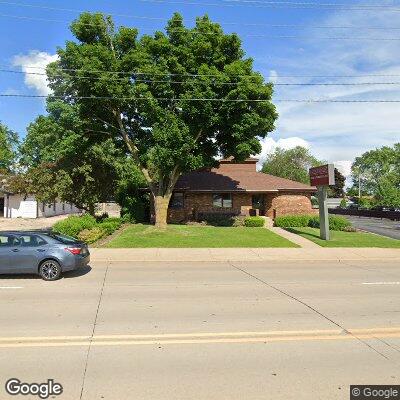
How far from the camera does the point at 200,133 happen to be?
2530 cm

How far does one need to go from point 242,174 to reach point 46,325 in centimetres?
3210

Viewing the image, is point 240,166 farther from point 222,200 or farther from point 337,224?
point 337,224

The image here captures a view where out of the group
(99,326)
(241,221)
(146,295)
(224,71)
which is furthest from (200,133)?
(99,326)

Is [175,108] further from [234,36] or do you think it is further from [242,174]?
[242,174]

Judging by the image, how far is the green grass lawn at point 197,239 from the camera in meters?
21.7

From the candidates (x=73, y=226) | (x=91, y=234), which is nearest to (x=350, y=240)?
(x=91, y=234)

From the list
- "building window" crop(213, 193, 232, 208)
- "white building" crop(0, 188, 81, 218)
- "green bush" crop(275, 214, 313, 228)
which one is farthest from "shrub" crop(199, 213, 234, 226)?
"white building" crop(0, 188, 81, 218)

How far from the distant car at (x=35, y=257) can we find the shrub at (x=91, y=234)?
8.29 m

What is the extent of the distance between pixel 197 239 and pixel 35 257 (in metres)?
11.2

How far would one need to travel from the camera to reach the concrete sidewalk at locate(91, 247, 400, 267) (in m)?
18.1

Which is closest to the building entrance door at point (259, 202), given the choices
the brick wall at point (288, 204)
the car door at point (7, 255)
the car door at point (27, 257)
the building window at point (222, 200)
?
the brick wall at point (288, 204)

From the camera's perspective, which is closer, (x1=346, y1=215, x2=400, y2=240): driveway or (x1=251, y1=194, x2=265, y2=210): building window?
(x1=346, y1=215, x2=400, y2=240): driveway

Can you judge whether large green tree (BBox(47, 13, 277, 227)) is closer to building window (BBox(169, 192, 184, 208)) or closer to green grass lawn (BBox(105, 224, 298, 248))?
green grass lawn (BBox(105, 224, 298, 248))

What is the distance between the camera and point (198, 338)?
704cm
